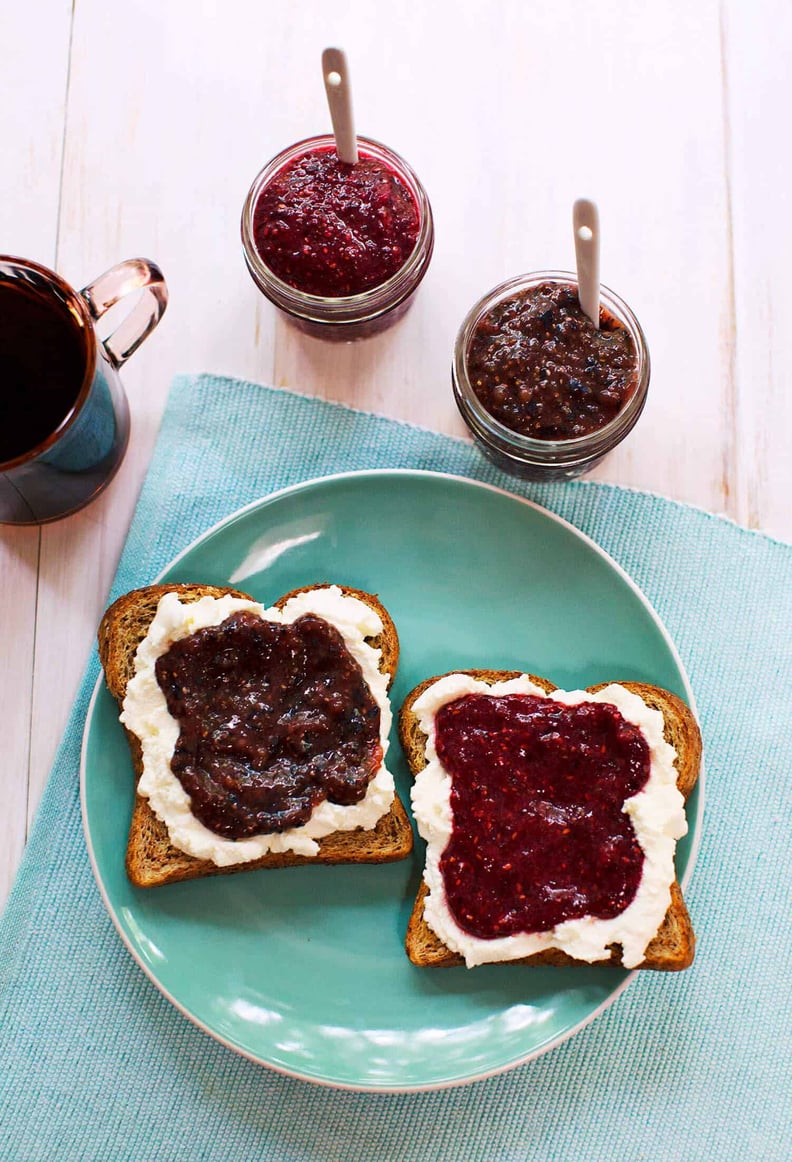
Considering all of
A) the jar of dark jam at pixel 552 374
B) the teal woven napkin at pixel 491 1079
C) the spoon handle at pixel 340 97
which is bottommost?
the teal woven napkin at pixel 491 1079

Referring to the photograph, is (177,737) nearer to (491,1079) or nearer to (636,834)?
(636,834)

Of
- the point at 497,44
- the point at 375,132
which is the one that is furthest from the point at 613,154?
the point at 375,132

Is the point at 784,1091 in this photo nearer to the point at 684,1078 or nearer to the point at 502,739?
the point at 684,1078

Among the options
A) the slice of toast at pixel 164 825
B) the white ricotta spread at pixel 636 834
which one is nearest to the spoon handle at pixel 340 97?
the slice of toast at pixel 164 825

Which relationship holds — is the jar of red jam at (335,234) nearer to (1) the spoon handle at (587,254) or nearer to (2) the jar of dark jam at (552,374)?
(2) the jar of dark jam at (552,374)

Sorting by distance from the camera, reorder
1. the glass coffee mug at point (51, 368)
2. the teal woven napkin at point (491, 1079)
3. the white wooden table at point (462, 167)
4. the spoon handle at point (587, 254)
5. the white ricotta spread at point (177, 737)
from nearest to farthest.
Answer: the spoon handle at point (587, 254) < the glass coffee mug at point (51, 368) < the white ricotta spread at point (177, 737) < the teal woven napkin at point (491, 1079) < the white wooden table at point (462, 167)

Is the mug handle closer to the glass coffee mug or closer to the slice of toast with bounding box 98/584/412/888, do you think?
the glass coffee mug

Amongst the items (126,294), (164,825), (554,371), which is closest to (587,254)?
(554,371)

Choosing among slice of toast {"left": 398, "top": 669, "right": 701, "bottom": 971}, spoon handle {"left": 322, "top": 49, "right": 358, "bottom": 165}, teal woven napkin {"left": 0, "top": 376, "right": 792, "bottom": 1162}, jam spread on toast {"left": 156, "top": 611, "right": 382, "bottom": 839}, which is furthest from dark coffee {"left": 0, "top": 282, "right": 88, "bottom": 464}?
slice of toast {"left": 398, "top": 669, "right": 701, "bottom": 971}
